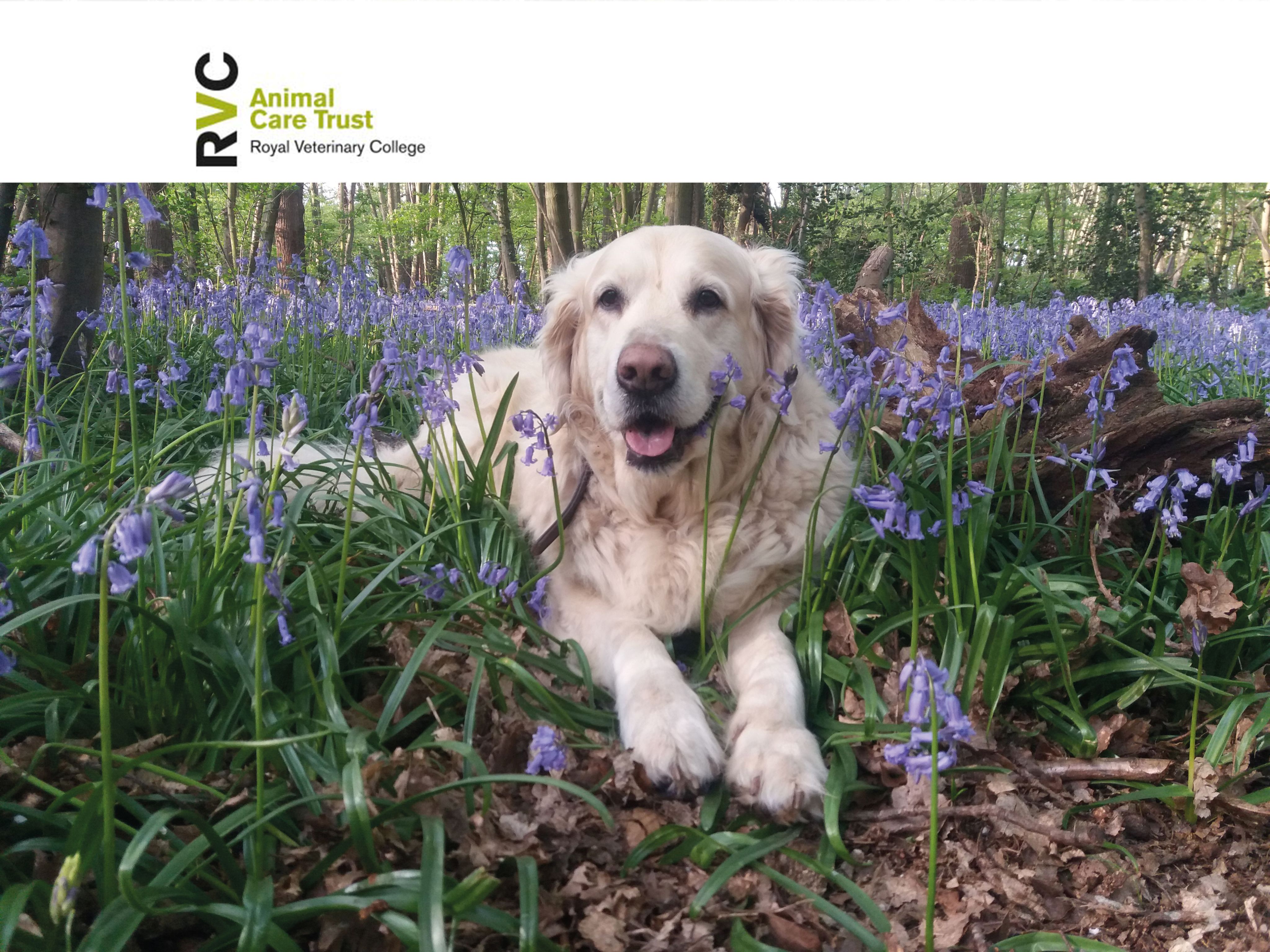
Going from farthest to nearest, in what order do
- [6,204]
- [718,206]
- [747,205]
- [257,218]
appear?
[257,218]
[718,206]
[747,205]
[6,204]

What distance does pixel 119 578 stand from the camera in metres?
0.96

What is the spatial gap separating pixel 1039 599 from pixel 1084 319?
7.83ft

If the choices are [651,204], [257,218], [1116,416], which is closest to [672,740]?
[1116,416]

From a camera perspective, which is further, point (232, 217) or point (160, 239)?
point (232, 217)

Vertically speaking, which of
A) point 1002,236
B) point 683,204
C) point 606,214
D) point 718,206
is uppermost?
point 606,214

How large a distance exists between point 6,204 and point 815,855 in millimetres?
3887

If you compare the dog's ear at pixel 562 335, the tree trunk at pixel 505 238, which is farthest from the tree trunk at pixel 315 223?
the dog's ear at pixel 562 335

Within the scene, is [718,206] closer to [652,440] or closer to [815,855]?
[652,440]

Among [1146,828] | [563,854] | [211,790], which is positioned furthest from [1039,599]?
[211,790]

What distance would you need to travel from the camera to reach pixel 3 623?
5.66 ft

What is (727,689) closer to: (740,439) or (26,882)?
(740,439)

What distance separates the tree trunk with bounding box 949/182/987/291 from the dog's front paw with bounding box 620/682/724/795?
524 inches

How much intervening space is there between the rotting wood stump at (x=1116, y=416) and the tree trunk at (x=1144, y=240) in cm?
1146

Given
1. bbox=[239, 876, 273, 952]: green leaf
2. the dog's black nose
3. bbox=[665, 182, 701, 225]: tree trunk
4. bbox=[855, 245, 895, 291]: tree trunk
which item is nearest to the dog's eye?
the dog's black nose
